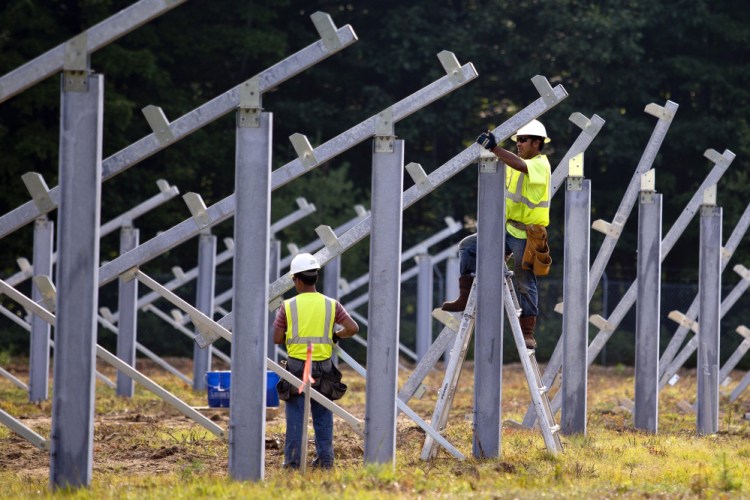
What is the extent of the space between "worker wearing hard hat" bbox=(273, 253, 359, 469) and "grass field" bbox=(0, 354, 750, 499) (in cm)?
24

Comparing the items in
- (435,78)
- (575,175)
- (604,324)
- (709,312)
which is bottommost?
(604,324)

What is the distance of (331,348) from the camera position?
9258 mm

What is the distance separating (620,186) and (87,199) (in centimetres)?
2800

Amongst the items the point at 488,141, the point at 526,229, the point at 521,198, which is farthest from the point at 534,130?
the point at 488,141

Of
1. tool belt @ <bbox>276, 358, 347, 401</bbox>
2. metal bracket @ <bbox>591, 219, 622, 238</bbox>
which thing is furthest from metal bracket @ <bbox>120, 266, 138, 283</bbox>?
metal bracket @ <bbox>591, 219, 622, 238</bbox>

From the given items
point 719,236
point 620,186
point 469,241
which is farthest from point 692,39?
point 469,241

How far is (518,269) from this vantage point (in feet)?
34.6

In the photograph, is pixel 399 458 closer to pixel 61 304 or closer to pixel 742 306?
pixel 61 304

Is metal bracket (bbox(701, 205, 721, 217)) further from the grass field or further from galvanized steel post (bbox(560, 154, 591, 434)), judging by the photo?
galvanized steel post (bbox(560, 154, 591, 434))

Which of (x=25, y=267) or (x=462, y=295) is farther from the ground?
(x=462, y=295)

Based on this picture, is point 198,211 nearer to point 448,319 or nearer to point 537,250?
point 448,319

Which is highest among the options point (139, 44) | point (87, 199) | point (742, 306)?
point (139, 44)

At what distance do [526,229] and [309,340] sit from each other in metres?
2.21

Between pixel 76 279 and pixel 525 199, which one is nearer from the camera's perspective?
pixel 76 279
